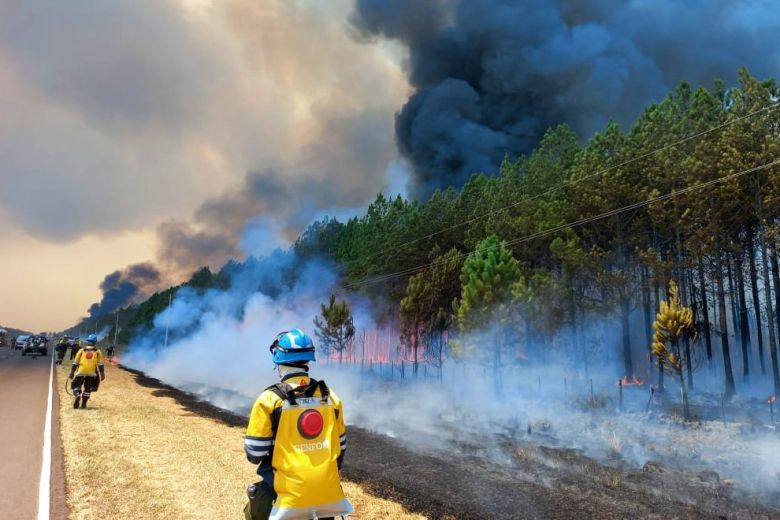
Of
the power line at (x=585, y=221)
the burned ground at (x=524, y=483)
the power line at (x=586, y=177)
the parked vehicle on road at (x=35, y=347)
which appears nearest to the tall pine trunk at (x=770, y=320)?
the power line at (x=585, y=221)

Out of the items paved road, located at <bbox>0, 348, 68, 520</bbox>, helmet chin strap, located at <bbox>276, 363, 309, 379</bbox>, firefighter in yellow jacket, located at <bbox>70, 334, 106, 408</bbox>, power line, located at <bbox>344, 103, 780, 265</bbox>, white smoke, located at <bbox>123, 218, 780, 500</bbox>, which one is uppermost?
power line, located at <bbox>344, 103, 780, 265</bbox>

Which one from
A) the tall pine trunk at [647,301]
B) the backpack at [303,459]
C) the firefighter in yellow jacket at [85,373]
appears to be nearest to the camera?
the backpack at [303,459]

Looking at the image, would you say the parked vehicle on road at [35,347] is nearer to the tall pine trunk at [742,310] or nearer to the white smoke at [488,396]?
the white smoke at [488,396]

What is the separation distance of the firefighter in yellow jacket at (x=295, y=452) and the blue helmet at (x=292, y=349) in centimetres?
10

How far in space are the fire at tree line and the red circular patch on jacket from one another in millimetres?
25629

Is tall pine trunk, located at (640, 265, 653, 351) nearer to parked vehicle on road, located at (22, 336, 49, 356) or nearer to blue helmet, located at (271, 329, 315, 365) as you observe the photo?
blue helmet, located at (271, 329, 315, 365)

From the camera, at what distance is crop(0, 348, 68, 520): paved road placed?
21.9 ft

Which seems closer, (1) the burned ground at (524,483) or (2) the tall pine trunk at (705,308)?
(1) the burned ground at (524,483)

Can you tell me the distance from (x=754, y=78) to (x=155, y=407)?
32625 millimetres

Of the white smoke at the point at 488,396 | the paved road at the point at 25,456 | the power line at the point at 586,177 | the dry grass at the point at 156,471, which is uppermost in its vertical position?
the power line at the point at 586,177

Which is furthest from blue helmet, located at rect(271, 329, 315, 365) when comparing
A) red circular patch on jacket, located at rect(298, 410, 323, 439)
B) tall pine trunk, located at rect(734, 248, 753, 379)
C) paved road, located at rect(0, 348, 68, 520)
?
tall pine trunk, located at rect(734, 248, 753, 379)

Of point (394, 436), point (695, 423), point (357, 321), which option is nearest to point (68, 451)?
point (394, 436)

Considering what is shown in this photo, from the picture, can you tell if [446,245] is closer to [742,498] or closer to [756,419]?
[756,419]

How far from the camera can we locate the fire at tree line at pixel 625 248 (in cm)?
2669
